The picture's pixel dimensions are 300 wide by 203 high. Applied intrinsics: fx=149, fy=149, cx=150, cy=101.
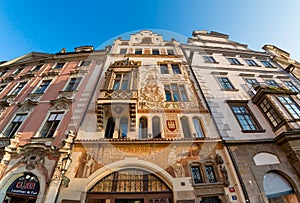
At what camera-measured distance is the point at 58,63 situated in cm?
1723

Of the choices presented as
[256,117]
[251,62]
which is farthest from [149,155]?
[251,62]

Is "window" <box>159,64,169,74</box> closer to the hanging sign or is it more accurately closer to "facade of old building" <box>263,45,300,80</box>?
the hanging sign

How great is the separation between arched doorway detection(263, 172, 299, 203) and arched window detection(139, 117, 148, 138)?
7.18m

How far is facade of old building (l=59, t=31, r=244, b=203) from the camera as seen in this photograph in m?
7.68

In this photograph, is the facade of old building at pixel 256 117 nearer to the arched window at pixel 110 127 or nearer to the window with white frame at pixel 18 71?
the arched window at pixel 110 127

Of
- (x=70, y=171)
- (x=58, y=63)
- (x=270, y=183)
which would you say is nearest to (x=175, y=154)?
(x=270, y=183)

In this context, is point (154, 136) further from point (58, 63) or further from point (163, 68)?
point (58, 63)

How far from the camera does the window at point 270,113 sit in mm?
10273

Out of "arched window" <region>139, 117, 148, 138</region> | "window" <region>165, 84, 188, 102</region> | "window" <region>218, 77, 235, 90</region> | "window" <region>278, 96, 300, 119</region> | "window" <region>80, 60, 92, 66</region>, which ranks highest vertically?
"window" <region>80, 60, 92, 66</region>

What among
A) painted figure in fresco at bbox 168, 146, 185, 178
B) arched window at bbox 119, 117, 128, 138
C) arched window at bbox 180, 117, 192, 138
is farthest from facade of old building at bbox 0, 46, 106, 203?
arched window at bbox 180, 117, 192, 138

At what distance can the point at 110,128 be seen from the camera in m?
10.5

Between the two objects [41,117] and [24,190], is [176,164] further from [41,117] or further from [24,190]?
[41,117]

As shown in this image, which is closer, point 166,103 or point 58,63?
point 166,103

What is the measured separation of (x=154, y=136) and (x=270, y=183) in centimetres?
685
